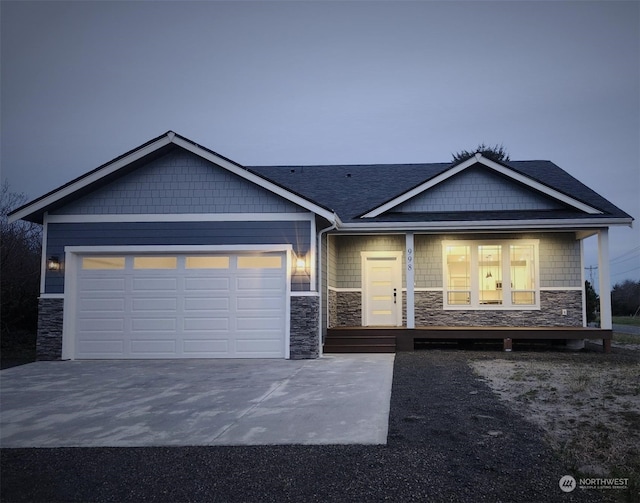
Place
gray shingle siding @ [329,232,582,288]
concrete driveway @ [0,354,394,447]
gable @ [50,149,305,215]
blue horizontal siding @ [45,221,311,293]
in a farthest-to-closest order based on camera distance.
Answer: gray shingle siding @ [329,232,582,288]
gable @ [50,149,305,215]
blue horizontal siding @ [45,221,311,293]
concrete driveway @ [0,354,394,447]

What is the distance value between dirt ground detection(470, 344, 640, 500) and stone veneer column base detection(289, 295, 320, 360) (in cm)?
342

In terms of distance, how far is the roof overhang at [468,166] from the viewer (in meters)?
12.7

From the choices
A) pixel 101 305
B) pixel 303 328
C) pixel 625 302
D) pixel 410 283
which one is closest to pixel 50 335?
pixel 101 305

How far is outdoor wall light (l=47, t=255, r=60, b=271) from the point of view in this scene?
37.8 feet

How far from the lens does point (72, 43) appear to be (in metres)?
18.7

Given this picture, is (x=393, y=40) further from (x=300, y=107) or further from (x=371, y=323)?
(x=300, y=107)

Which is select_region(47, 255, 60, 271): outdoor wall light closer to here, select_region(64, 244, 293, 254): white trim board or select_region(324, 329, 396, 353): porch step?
select_region(64, 244, 293, 254): white trim board

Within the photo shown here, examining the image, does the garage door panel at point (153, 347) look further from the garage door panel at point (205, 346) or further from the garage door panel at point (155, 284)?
the garage door panel at point (155, 284)

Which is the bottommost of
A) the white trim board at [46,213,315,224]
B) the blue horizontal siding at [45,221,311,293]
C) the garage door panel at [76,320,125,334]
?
the garage door panel at [76,320,125,334]

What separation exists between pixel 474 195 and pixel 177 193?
7565 mm

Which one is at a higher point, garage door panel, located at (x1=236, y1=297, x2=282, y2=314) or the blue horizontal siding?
the blue horizontal siding

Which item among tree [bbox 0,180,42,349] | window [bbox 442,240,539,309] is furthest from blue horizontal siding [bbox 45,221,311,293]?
window [bbox 442,240,539,309]

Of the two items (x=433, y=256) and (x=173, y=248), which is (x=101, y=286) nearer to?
(x=173, y=248)

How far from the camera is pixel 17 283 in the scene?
1398 centimetres
